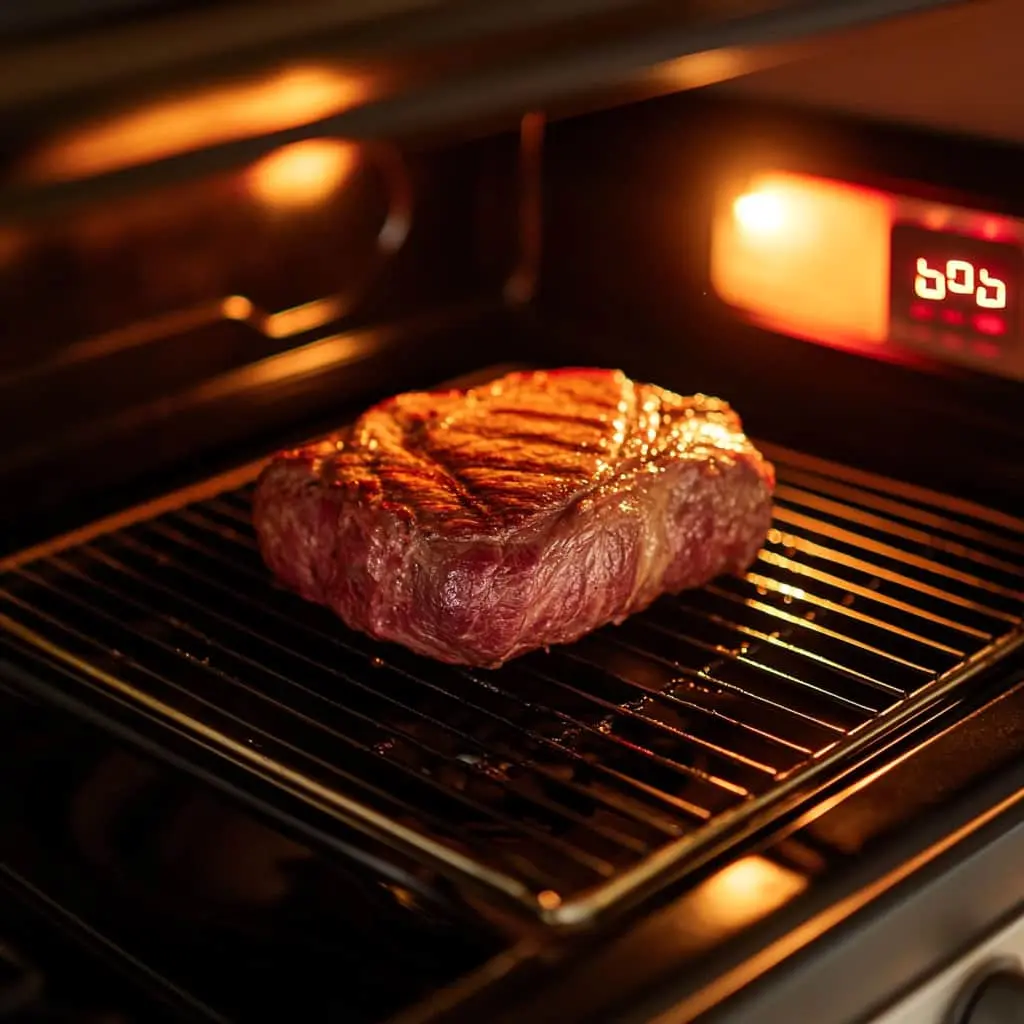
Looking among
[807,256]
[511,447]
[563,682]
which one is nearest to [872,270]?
[807,256]

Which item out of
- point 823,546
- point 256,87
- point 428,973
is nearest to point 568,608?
point 823,546

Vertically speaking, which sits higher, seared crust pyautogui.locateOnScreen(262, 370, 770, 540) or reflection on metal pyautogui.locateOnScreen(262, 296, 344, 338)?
reflection on metal pyautogui.locateOnScreen(262, 296, 344, 338)

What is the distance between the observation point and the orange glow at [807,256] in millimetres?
1403

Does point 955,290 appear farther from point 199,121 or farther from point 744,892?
point 199,121

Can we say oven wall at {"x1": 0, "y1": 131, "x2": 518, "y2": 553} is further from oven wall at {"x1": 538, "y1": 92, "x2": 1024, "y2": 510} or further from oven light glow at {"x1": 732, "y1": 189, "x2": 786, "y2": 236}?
oven light glow at {"x1": 732, "y1": 189, "x2": 786, "y2": 236}

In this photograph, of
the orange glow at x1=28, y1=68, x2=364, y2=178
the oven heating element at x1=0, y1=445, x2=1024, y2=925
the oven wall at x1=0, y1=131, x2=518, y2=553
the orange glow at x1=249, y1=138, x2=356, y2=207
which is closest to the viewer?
the orange glow at x1=28, y1=68, x2=364, y2=178

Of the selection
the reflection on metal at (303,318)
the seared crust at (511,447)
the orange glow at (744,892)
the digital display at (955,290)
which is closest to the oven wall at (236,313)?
the reflection on metal at (303,318)

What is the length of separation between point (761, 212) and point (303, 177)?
16.2 inches

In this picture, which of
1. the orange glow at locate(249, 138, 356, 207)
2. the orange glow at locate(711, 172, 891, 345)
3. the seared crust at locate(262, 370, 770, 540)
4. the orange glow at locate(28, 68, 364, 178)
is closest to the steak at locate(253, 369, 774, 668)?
the seared crust at locate(262, 370, 770, 540)

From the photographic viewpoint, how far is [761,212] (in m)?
1.48

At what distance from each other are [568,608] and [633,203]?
516mm

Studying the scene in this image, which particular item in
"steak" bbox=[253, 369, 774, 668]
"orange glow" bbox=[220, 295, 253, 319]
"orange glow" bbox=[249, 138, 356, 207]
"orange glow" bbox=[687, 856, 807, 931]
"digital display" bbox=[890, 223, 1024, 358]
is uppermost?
"orange glow" bbox=[249, 138, 356, 207]

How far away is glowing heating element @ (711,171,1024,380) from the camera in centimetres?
134

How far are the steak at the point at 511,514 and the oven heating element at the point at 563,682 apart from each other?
0.04 metres
